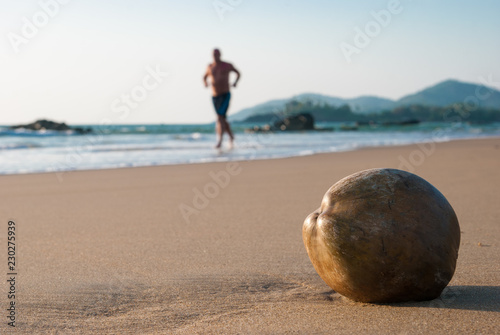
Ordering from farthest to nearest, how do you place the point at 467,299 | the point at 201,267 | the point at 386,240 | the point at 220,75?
the point at 220,75, the point at 201,267, the point at 467,299, the point at 386,240

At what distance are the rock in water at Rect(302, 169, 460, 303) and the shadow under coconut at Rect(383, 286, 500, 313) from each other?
1.3 inches

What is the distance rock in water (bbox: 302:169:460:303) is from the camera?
6.09 ft

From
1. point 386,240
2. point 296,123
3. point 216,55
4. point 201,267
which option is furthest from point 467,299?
point 296,123

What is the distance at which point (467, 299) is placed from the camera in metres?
2.03

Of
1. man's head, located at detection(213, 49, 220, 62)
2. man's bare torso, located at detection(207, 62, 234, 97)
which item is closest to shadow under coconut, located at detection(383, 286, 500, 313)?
man's bare torso, located at detection(207, 62, 234, 97)

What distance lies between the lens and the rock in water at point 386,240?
186 cm

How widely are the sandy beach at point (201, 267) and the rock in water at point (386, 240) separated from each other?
3.7 inches

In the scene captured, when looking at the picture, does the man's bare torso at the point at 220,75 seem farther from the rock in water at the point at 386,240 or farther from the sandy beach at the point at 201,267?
the rock in water at the point at 386,240

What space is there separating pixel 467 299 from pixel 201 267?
129cm

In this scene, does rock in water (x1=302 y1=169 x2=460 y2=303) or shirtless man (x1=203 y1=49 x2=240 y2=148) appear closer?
rock in water (x1=302 y1=169 x2=460 y2=303)

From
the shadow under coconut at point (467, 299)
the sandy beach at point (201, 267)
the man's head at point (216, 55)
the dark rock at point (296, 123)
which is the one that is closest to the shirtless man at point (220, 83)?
the man's head at point (216, 55)

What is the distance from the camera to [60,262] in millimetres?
2750

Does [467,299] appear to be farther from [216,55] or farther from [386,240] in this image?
[216,55]

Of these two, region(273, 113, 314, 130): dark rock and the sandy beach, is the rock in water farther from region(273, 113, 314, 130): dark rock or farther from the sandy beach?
A: region(273, 113, 314, 130): dark rock
